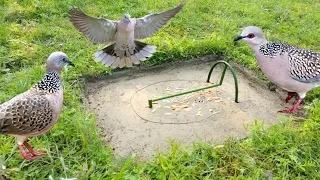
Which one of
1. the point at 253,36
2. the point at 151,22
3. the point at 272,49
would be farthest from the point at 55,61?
the point at 272,49

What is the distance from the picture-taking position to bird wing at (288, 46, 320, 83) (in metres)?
3.89

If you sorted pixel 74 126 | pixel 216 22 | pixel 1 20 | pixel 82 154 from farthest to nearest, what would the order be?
1. pixel 216 22
2. pixel 1 20
3. pixel 74 126
4. pixel 82 154

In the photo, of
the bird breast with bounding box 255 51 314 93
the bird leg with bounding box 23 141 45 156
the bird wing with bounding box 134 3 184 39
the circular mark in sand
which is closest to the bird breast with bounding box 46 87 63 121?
the bird leg with bounding box 23 141 45 156

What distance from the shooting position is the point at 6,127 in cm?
290

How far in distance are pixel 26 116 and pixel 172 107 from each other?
1.80 meters

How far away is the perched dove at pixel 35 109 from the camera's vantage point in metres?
2.91

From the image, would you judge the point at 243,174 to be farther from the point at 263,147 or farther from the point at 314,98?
the point at 314,98

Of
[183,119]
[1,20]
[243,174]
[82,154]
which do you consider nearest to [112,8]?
[1,20]

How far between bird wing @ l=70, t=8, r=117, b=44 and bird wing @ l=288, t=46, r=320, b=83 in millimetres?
2194

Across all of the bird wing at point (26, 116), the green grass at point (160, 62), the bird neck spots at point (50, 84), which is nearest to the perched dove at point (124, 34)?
the green grass at point (160, 62)

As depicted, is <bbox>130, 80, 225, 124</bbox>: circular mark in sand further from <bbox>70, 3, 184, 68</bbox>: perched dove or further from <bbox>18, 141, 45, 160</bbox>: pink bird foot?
<bbox>18, 141, 45, 160</bbox>: pink bird foot

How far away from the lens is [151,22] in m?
4.64

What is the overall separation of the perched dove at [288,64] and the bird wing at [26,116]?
2.39 meters

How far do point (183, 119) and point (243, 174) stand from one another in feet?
3.63
